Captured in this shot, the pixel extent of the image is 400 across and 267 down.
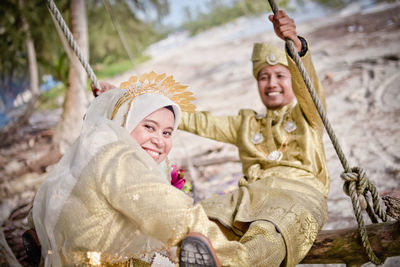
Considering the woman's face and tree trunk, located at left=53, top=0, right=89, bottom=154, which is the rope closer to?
the woman's face

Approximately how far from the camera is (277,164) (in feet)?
7.87

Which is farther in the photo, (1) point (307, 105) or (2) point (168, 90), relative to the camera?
(1) point (307, 105)

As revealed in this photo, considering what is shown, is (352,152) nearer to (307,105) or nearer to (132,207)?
(307,105)

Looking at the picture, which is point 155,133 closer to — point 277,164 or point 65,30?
point 65,30

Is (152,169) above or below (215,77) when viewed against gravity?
below

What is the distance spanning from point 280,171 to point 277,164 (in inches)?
3.5

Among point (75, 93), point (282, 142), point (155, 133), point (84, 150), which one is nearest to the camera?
point (84, 150)

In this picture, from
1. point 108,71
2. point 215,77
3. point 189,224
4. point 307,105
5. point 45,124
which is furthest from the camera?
point 108,71

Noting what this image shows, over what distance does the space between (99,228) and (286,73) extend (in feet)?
6.60

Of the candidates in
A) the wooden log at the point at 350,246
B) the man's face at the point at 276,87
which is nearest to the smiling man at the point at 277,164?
the man's face at the point at 276,87

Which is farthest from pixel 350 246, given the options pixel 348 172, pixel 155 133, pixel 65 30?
pixel 65 30

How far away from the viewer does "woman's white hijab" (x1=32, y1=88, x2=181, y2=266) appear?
1.36 metres

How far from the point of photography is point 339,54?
28.8 feet

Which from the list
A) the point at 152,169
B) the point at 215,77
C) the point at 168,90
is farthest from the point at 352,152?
the point at 215,77
